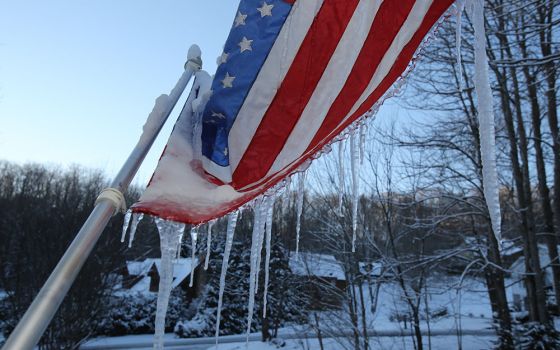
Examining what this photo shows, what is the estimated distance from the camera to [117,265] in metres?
12.6

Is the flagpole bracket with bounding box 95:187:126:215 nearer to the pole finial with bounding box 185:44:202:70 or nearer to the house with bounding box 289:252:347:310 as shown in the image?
the pole finial with bounding box 185:44:202:70

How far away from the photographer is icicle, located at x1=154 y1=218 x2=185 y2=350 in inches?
76.5

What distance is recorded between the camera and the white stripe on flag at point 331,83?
77.5 inches

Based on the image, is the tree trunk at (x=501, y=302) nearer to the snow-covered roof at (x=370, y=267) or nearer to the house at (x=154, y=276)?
the snow-covered roof at (x=370, y=267)

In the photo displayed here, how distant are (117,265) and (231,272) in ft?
19.7

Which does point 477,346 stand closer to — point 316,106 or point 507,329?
point 507,329

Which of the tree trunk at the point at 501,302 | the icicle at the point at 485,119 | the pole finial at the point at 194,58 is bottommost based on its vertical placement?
the tree trunk at the point at 501,302

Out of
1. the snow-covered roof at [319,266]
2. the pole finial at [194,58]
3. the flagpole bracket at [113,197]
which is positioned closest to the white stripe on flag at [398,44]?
the pole finial at [194,58]

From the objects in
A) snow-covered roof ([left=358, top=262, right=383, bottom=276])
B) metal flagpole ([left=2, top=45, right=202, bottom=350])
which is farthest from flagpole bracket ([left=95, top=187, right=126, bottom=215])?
snow-covered roof ([left=358, top=262, right=383, bottom=276])

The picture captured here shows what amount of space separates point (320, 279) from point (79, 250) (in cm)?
918

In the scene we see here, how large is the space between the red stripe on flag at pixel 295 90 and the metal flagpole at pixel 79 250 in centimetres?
49

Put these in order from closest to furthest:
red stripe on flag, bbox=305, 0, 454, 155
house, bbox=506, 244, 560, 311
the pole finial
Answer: red stripe on flag, bbox=305, 0, 454, 155 < the pole finial < house, bbox=506, 244, 560, 311

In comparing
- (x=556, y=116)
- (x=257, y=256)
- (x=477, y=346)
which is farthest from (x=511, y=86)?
(x=257, y=256)

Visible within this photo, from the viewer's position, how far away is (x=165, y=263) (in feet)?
6.58
